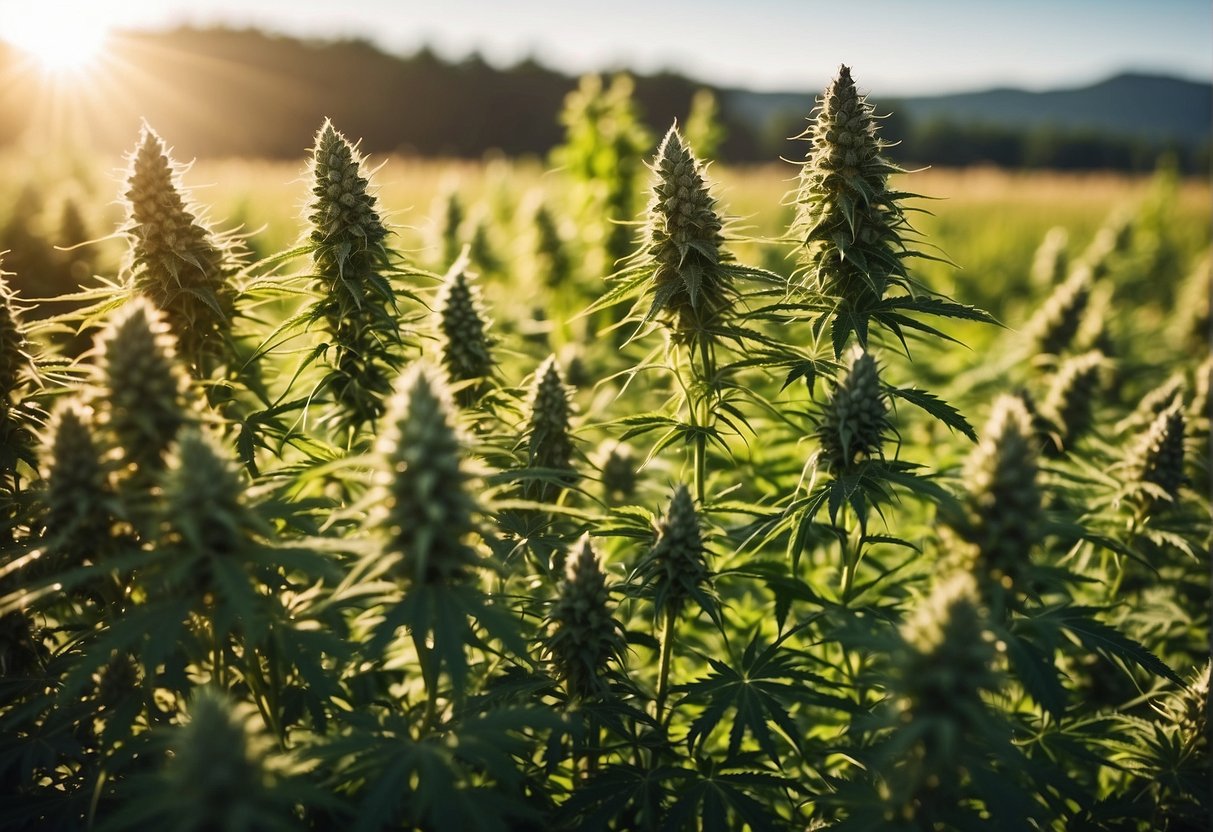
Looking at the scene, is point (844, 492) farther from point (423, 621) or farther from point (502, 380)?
point (502, 380)

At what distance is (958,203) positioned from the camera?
3228 centimetres

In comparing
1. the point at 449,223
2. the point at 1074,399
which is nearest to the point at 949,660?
the point at 1074,399

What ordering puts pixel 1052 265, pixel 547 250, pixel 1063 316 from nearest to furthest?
pixel 1063 316 < pixel 547 250 < pixel 1052 265

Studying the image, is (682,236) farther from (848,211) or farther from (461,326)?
(461,326)

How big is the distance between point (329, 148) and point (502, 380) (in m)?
1.27

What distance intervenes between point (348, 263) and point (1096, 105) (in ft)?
222

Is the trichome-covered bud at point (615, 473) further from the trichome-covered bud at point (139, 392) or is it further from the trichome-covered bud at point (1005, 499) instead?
the trichome-covered bud at point (139, 392)

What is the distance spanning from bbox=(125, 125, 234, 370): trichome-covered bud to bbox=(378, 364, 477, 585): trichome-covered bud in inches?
46.7

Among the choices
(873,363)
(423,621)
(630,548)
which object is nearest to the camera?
(423,621)

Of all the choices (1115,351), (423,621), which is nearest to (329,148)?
(423,621)

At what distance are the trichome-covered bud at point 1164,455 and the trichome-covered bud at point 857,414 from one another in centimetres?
165

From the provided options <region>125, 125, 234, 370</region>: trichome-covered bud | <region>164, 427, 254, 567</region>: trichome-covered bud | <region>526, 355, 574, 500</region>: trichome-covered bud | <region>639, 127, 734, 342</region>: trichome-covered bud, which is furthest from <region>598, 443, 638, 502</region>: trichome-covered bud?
<region>164, 427, 254, 567</region>: trichome-covered bud

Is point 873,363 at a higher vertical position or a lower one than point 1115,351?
higher

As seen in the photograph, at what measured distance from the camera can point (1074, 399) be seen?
14.8 feet
